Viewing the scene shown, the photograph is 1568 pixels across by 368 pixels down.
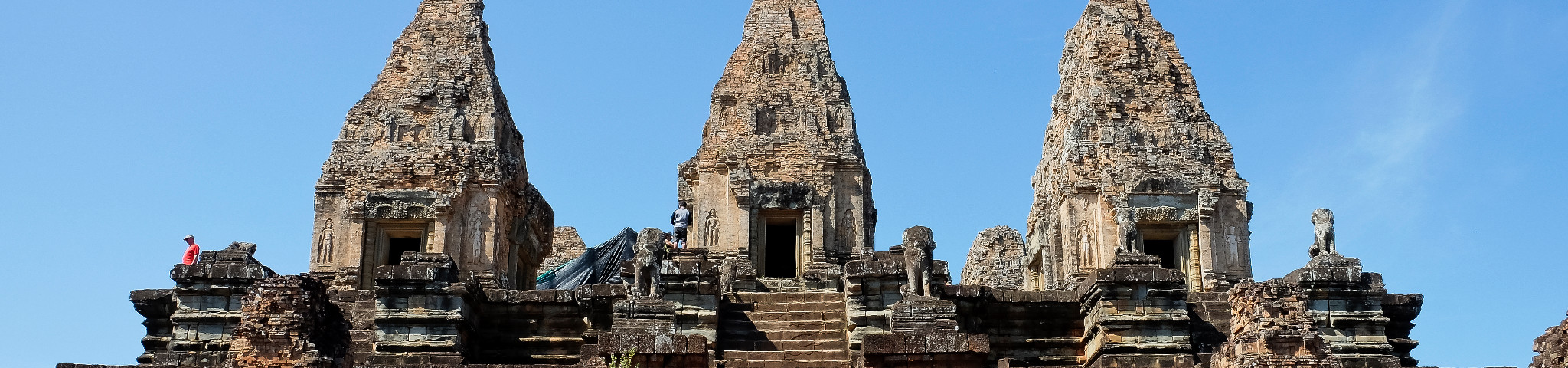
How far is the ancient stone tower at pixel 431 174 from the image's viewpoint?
1023 inches

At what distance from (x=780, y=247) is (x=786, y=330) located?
9048mm

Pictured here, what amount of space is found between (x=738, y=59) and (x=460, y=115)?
621 cm

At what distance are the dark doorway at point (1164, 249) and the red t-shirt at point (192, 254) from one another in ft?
50.5

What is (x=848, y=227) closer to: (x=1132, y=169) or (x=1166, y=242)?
(x=1132, y=169)

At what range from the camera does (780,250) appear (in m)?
30.3

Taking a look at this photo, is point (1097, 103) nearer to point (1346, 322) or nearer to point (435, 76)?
point (1346, 322)

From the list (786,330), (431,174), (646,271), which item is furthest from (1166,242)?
(431,174)

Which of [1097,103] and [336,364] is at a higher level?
[1097,103]

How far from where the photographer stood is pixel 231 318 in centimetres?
2109

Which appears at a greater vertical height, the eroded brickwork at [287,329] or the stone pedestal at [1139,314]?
the stone pedestal at [1139,314]

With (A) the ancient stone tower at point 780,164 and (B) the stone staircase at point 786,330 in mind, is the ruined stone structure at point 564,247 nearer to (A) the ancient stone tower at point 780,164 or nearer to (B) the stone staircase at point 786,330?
(A) the ancient stone tower at point 780,164

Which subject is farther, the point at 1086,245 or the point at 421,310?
the point at 1086,245

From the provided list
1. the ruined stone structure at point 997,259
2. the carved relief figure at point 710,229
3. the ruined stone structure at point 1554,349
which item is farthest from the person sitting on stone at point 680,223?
the ruined stone structure at point 1554,349

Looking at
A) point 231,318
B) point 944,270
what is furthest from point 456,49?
point 944,270
